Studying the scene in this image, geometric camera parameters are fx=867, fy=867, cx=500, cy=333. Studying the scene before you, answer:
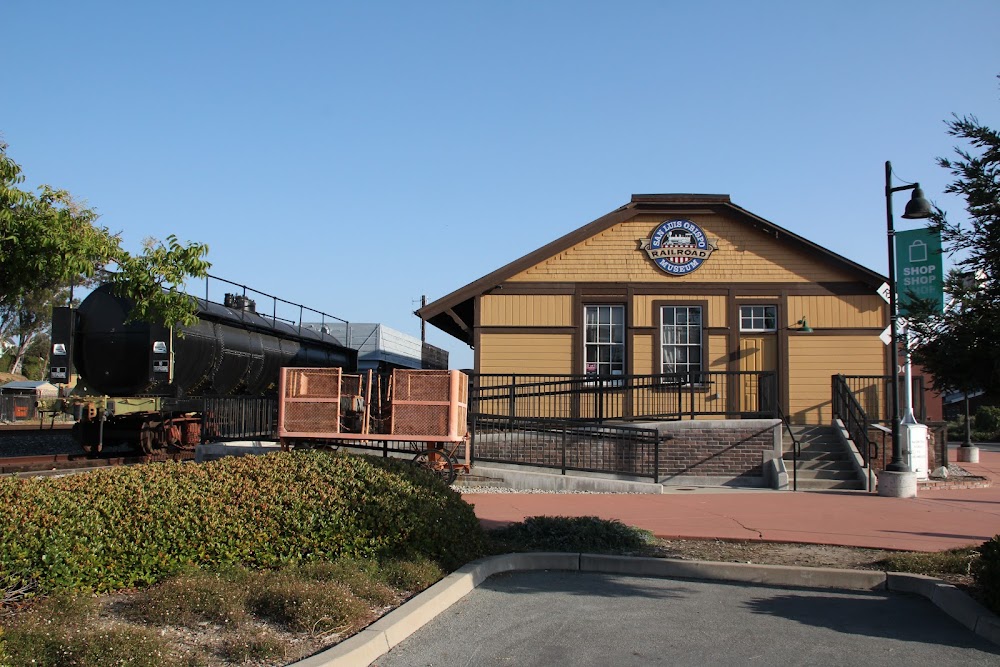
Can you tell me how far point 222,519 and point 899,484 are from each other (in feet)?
Answer: 37.6

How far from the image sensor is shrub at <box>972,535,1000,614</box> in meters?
6.42

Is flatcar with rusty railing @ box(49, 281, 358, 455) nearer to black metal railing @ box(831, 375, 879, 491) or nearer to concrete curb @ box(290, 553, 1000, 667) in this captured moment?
concrete curb @ box(290, 553, 1000, 667)

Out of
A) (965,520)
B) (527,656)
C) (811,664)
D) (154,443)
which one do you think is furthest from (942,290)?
(154,443)

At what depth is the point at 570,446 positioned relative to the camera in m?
16.6

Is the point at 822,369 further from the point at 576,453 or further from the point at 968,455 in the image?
the point at 968,455

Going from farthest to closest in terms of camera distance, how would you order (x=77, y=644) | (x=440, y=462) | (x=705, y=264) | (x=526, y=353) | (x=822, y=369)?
(x=705, y=264), (x=526, y=353), (x=822, y=369), (x=440, y=462), (x=77, y=644)

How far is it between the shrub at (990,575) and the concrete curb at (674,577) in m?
0.09

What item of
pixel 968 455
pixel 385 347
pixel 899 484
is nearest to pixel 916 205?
pixel 899 484

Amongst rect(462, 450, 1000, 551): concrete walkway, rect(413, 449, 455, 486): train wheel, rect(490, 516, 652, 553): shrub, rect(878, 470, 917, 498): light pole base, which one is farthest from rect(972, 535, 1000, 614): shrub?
rect(413, 449, 455, 486): train wheel

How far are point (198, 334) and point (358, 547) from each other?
11.0 meters

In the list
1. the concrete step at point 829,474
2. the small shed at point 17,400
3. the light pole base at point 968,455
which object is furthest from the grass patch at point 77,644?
the small shed at point 17,400

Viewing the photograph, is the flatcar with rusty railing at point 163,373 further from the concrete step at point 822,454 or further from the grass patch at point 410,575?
the concrete step at point 822,454

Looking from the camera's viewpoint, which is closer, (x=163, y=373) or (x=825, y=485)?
(x=825, y=485)

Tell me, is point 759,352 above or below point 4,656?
above
